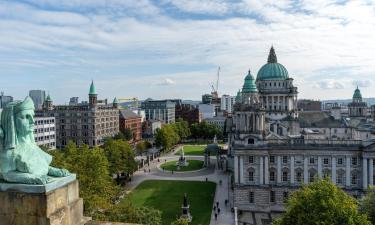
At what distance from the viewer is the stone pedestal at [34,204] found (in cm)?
893

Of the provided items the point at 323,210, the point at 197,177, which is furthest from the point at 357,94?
the point at 323,210

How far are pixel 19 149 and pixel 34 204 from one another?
1.78 metres

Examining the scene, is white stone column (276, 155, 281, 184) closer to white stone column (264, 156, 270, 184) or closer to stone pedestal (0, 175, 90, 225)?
white stone column (264, 156, 270, 184)

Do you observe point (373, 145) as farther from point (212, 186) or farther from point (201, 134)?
point (201, 134)

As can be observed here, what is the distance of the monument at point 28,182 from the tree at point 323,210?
24216mm

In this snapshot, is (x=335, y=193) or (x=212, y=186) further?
(x=212, y=186)

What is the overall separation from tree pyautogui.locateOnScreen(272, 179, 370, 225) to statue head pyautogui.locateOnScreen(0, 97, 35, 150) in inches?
998

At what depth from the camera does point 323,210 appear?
98.9 ft

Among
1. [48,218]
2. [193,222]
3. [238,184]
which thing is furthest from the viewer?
[238,184]

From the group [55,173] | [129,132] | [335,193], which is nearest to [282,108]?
[335,193]

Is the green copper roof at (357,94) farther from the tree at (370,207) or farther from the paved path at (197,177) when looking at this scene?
the tree at (370,207)

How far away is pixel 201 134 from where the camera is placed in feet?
516

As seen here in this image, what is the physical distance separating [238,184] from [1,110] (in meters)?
55.4

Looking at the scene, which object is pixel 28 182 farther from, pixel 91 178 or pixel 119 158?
pixel 119 158
